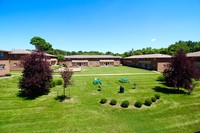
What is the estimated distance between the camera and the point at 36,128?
1316cm

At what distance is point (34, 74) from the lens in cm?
2070

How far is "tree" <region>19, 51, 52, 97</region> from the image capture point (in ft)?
66.9

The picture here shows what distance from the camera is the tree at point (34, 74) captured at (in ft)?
66.9

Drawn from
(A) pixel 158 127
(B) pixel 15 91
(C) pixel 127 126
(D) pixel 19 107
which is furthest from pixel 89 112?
(B) pixel 15 91

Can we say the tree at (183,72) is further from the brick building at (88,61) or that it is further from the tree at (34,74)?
the brick building at (88,61)

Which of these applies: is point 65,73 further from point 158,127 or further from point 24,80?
point 158,127

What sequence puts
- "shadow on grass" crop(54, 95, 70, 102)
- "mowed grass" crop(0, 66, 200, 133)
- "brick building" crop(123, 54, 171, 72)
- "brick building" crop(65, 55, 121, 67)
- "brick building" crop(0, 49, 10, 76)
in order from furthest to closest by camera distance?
"brick building" crop(65, 55, 121, 67), "brick building" crop(123, 54, 171, 72), "brick building" crop(0, 49, 10, 76), "shadow on grass" crop(54, 95, 70, 102), "mowed grass" crop(0, 66, 200, 133)

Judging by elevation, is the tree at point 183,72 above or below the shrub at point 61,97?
above

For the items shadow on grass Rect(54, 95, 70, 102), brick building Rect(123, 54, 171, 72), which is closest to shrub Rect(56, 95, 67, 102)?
shadow on grass Rect(54, 95, 70, 102)

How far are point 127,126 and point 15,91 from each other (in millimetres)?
19097

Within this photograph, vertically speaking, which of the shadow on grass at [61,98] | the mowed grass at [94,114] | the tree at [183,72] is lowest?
the mowed grass at [94,114]

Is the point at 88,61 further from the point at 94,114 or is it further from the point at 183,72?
the point at 94,114

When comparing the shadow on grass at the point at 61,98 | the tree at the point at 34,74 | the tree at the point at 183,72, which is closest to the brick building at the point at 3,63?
the tree at the point at 34,74

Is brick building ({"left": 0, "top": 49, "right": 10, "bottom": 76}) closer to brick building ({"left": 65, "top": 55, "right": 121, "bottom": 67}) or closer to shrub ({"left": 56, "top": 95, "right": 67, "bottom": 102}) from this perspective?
shrub ({"left": 56, "top": 95, "right": 67, "bottom": 102})
